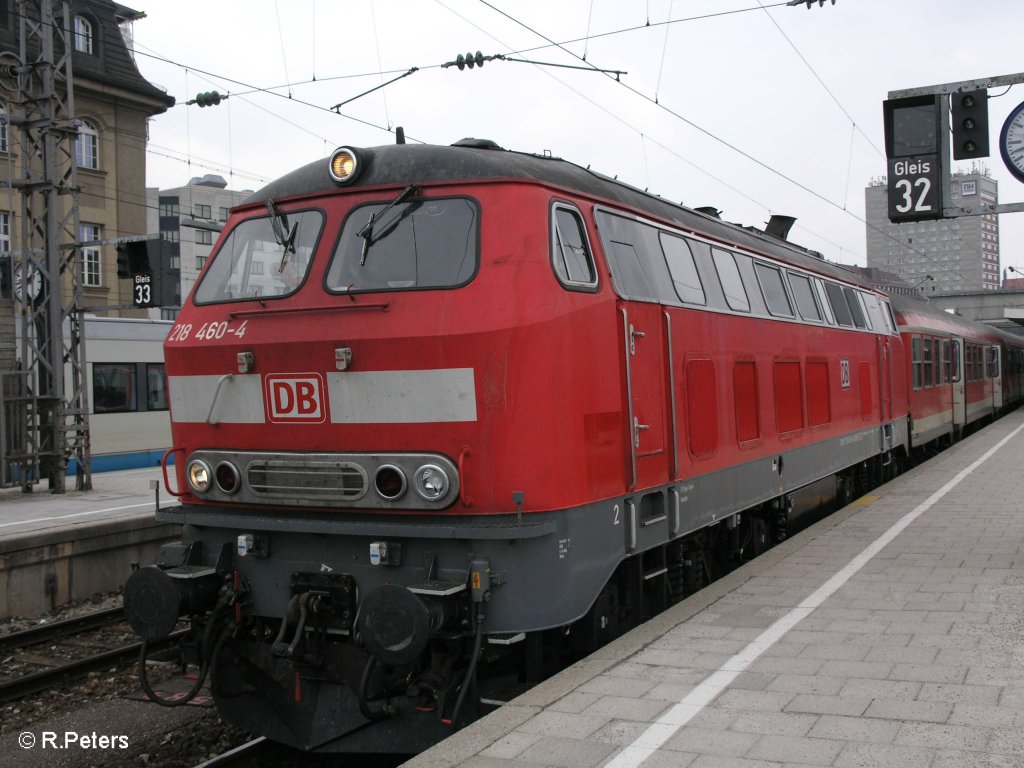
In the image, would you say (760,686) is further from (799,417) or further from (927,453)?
(927,453)

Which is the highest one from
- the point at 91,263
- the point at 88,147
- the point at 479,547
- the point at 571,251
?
the point at 88,147

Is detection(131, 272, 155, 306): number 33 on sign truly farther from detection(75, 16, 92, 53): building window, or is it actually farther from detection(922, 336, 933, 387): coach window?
detection(75, 16, 92, 53): building window

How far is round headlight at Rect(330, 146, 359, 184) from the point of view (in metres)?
6.09

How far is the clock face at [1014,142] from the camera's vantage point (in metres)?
9.05

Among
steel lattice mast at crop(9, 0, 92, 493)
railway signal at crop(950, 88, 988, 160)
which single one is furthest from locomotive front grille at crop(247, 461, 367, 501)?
steel lattice mast at crop(9, 0, 92, 493)

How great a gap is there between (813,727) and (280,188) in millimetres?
4527

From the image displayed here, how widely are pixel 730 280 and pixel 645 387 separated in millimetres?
2448

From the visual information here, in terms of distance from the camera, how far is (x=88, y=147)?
31.8m

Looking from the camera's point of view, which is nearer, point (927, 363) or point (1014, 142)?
point (1014, 142)

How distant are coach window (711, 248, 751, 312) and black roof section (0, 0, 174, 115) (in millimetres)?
27296

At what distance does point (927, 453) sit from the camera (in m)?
21.8

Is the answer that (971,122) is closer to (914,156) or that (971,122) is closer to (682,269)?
(914,156)

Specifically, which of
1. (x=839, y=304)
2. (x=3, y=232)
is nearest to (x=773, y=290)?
(x=839, y=304)

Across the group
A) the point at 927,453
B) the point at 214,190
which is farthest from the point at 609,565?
the point at 214,190
